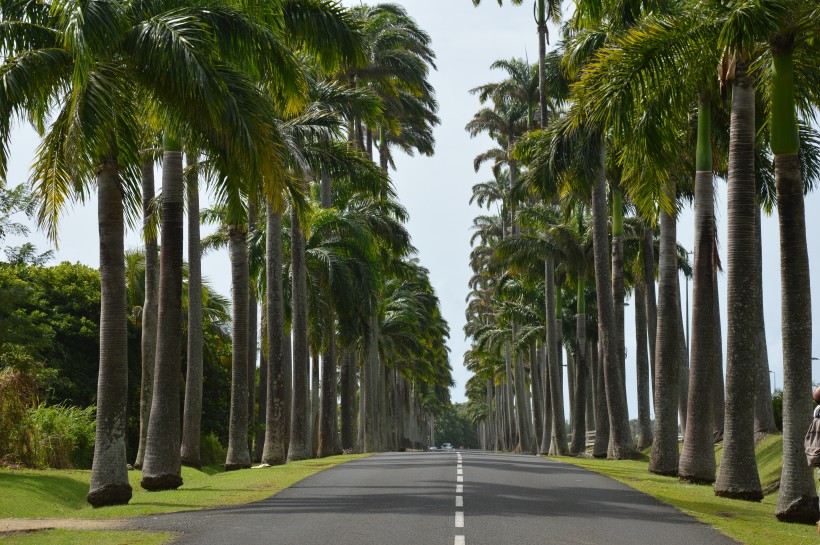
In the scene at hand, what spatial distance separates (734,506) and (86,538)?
34.1 feet

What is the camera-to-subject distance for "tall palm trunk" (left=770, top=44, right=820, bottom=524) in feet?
51.2

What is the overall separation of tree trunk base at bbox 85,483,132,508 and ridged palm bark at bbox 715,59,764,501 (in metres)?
10.8

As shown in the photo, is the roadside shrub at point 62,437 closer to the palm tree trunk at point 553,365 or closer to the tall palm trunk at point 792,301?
the tall palm trunk at point 792,301

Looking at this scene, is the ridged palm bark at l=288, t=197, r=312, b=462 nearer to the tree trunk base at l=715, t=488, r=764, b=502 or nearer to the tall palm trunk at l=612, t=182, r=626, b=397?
the tall palm trunk at l=612, t=182, r=626, b=397

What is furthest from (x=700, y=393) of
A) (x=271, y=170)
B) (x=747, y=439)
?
(x=271, y=170)

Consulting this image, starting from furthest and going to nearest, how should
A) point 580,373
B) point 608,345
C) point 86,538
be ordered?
point 580,373
point 608,345
point 86,538

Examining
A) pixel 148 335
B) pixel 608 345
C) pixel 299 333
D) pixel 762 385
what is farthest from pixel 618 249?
pixel 148 335

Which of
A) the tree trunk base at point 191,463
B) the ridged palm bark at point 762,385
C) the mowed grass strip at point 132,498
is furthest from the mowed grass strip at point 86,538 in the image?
the ridged palm bark at point 762,385

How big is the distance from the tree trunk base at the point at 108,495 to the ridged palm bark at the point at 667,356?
47.2 ft

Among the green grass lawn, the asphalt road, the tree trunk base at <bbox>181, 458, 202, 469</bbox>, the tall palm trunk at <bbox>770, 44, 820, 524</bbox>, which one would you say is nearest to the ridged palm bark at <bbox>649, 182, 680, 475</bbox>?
the green grass lawn

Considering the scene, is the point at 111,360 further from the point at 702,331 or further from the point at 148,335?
the point at 702,331

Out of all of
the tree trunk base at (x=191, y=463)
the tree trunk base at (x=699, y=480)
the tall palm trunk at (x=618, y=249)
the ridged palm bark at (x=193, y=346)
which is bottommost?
the tree trunk base at (x=699, y=480)

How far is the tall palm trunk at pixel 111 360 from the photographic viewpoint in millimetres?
17547

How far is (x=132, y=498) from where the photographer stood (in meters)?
18.9
